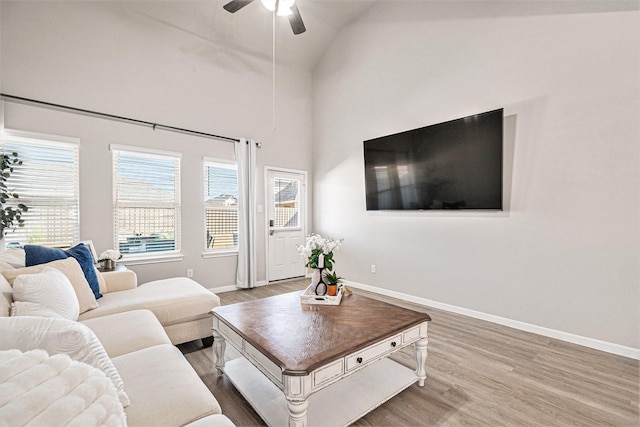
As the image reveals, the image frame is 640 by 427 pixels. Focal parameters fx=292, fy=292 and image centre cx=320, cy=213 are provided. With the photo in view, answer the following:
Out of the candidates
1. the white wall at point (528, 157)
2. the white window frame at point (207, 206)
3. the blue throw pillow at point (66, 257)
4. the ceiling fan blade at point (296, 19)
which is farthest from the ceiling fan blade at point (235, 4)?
the blue throw pillow at point (66, 257)

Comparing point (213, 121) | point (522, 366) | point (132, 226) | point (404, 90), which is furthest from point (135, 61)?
point (522, 366)

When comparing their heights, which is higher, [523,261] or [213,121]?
[213,121]

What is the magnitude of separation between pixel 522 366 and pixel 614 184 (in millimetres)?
1782

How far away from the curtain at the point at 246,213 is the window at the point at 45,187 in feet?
6.55

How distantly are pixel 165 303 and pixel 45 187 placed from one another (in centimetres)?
220

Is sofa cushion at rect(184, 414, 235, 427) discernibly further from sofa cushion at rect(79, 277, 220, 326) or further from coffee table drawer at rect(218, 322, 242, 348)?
sofa cushion at rect(79, 277, 220, 326)

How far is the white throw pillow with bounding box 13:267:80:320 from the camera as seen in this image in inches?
62.4

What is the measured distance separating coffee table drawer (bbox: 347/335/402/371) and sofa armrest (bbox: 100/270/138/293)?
93.5 inches

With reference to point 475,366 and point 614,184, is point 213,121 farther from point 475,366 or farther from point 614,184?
point 614,184

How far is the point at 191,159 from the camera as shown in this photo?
4234mm

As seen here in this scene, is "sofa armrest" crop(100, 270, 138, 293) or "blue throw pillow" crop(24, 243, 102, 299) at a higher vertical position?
"blue throw pillow" crop(24, 243, 102, 299)

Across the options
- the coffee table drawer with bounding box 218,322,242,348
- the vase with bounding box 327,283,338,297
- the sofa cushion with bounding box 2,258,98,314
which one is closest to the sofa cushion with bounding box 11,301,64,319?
the sofa cushion with bounding box 2,258,98,314

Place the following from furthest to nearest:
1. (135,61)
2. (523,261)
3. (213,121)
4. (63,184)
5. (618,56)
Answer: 1. (213,121)
2. (135,61)
3. (63,184)
4. (523,261)
5. (618,56)

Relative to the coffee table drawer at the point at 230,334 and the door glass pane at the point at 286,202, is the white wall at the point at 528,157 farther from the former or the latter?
the coffee table drawer at the point at 230,334
